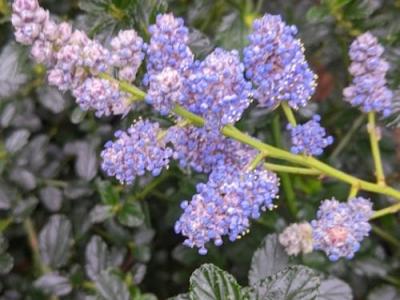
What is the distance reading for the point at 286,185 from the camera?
1.80 m

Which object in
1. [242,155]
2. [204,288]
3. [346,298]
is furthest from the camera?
[346,298]

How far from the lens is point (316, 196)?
1819 mm

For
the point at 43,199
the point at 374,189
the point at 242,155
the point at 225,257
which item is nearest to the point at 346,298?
the point at 374,189

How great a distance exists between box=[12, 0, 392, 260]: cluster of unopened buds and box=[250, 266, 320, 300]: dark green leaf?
69 mm

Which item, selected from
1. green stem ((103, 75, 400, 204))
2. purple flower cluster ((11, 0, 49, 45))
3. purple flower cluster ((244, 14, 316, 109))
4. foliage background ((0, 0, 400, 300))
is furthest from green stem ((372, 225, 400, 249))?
purple flower cluster ((11, 0, 49, 45))

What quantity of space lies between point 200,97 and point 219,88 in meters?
0.03

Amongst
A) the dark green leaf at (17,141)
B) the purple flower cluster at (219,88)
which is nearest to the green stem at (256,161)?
the purple flower cluster at (219,88)

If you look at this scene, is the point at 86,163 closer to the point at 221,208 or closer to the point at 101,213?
the point at 101,213

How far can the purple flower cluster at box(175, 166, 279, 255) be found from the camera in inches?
47.4

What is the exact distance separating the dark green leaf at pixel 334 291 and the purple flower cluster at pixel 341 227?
7.6 inches

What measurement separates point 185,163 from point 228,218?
0.54 feet

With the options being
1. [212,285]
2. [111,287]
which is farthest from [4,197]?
[212,285]

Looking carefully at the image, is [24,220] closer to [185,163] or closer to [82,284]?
[82,284]

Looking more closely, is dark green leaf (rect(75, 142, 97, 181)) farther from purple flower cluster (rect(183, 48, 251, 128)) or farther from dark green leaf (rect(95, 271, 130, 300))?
purple flower cluster (rect(183, 48, 251, 128))
